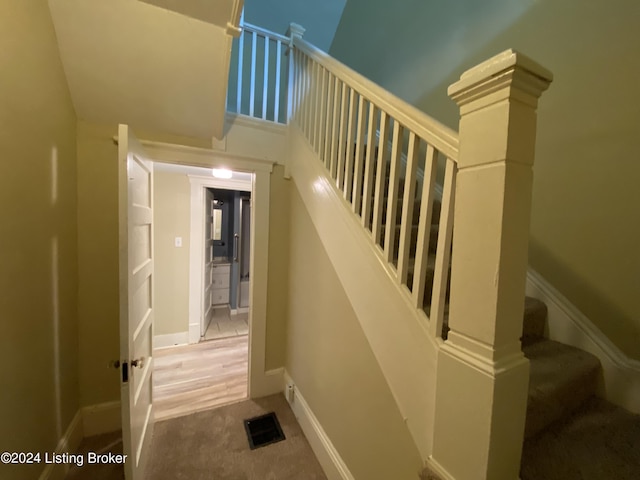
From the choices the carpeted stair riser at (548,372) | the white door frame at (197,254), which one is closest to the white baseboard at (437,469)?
the carpeted stair riser at (548,372)

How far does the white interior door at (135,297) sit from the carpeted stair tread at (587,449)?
161cm

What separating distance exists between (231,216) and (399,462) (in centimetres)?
468

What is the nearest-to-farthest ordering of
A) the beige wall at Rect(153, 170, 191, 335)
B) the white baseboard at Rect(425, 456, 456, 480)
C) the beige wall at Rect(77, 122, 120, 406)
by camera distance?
the white baseboard at Rect(425, 456, 456, 480) → the beige wall at Rect(77, 122, 120, 406) → the beige wall at Rect(153, 170, 191, 335)

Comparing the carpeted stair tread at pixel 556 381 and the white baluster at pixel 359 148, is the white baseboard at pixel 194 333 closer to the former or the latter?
the white baluster at pixel 359 148

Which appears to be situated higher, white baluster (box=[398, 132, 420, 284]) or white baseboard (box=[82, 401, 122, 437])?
white baluster (box=[398, 132, 420, 284])

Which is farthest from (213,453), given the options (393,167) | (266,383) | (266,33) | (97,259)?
(266,33)

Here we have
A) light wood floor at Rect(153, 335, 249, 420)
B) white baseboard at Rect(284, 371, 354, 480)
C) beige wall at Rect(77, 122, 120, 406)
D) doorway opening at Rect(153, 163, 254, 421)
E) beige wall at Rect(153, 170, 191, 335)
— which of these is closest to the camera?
white baseboard at Rect(284, 371, 354, 480)

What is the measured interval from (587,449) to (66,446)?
2542 mm

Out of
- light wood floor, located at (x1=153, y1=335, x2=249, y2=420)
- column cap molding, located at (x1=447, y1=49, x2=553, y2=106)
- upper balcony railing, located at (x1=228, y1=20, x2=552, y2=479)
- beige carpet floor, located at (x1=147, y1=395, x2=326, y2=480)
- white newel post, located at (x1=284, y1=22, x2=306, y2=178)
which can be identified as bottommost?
light wood floor, located at (x1=153, y1=335, x2=249, y2=420)

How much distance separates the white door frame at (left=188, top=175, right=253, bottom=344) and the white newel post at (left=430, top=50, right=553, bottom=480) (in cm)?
310

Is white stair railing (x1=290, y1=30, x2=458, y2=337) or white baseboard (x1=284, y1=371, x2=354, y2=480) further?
white baseboard (x1=284, y1=371, x2=354, y2=480)

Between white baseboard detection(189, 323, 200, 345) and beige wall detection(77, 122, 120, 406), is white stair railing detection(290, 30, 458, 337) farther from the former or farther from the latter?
white baseboard detection(189, 323, 200, 345)

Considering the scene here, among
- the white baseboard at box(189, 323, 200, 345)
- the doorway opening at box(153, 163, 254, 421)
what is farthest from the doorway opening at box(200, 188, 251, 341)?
the white baseboard at box(189, 323, 200, 345)

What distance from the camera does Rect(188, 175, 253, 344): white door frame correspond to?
10.3ft
